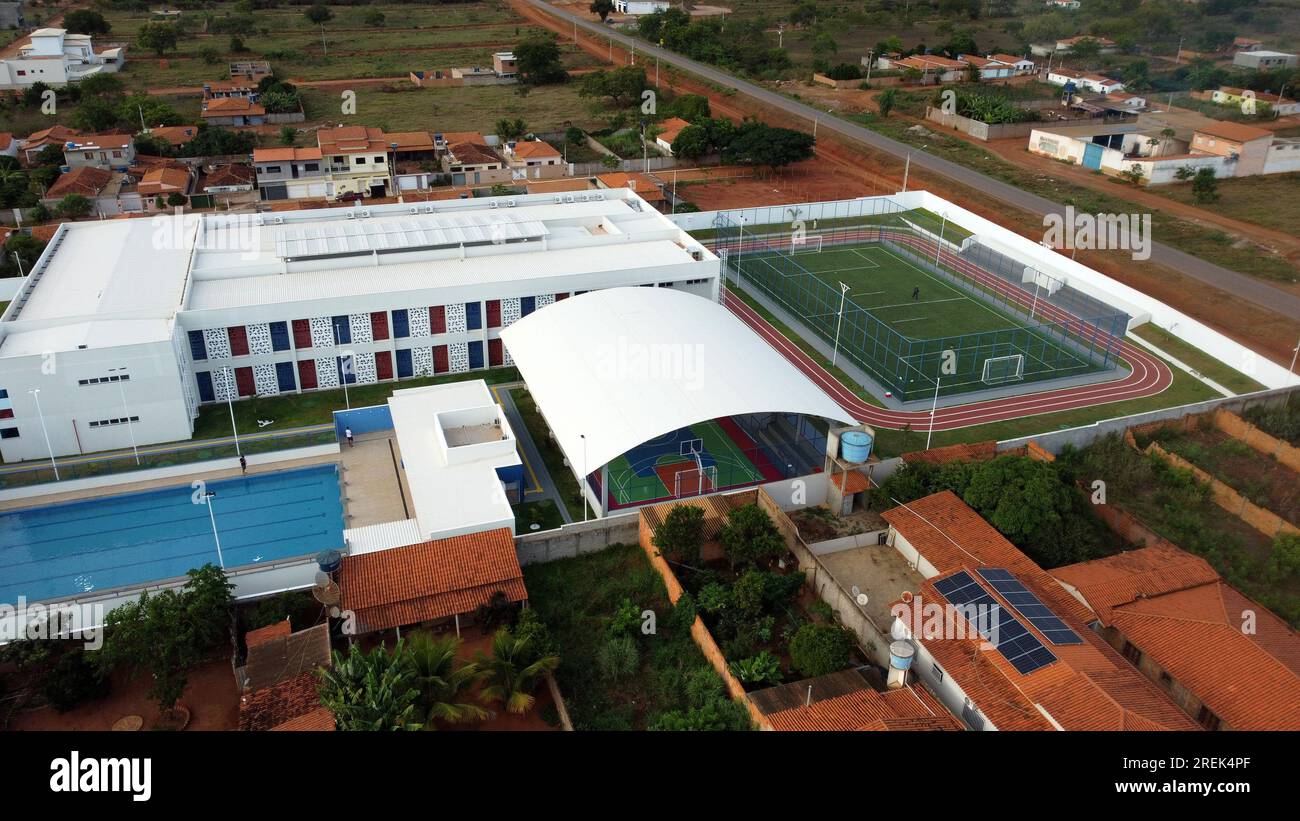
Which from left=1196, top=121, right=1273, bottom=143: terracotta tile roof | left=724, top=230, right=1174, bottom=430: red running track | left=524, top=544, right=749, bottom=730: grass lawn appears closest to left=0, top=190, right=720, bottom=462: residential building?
left=724, top=230, right=1174, bottom=430: red running track

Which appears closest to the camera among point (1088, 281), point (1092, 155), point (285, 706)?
point (285, 706)

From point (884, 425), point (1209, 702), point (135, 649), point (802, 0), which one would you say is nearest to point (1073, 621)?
point (1209, 702)

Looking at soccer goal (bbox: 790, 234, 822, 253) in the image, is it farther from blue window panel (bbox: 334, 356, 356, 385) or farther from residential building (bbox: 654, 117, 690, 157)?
blue window panel (bbox: 334, 356, 356, 385)

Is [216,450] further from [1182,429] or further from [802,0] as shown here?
[802,0]

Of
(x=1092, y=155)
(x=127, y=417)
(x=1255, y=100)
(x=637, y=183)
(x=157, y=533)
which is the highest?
(x=1255, y=100)

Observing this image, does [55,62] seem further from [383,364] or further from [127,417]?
[127,417]

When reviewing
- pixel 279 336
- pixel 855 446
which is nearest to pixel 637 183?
pixel 279 336
